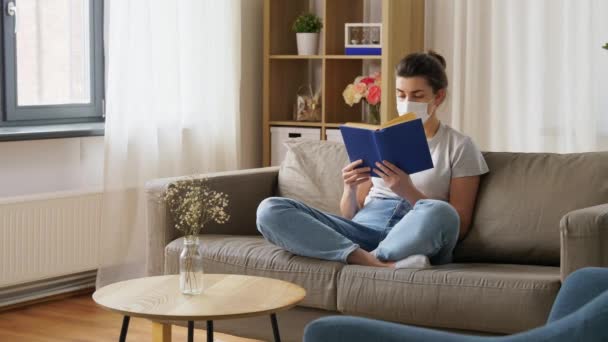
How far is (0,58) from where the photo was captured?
4.26 m

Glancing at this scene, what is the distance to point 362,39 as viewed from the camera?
486cm

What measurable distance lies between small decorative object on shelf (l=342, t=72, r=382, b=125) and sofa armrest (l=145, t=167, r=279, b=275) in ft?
3.34

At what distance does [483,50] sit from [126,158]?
1.68 metres

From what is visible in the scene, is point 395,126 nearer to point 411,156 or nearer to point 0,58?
point 411,156

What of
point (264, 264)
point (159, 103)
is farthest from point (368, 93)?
point (264, 264)

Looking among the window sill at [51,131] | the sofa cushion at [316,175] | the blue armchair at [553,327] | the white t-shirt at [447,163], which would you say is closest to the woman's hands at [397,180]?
the white t-shirt at [447,163]

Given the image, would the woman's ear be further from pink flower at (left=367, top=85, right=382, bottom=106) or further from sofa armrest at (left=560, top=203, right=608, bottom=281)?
pink flower at (left=367, top=85, right=382, bottom=106)

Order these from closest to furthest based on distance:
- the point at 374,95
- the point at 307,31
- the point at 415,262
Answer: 1. the point at 415,262
2. the point at 374,95
3. the point at 307,31

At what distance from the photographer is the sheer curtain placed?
4406 millimetres

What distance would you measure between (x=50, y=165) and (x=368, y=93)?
4.83 ft

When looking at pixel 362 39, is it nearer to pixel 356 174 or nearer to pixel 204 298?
pixel 356 174

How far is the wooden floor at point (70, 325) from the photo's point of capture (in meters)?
3.70

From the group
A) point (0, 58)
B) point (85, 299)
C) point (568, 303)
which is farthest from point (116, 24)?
point (568, 303)

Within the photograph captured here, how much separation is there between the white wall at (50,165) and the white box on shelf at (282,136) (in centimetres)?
92
